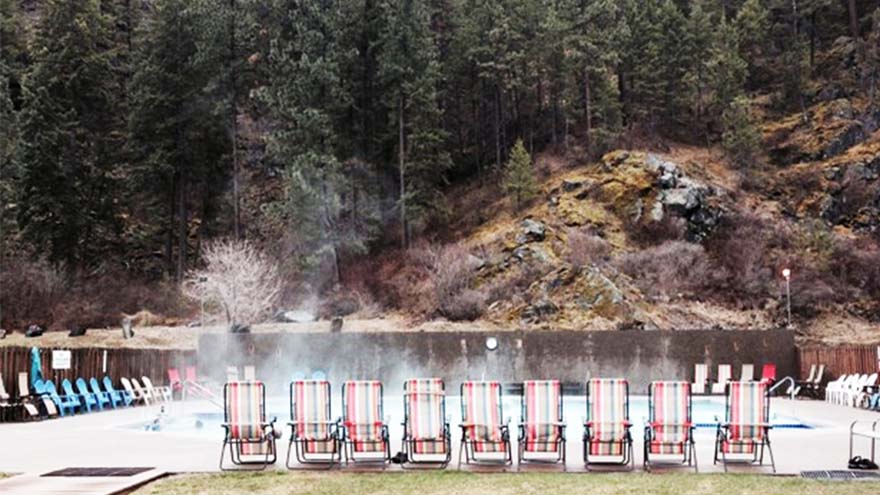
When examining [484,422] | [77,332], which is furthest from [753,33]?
[484,422]

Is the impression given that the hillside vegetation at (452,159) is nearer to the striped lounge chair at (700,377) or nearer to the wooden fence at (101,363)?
the striped lounge chair at (700,377)

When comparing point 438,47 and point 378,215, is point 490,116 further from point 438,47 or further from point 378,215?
point 378,215

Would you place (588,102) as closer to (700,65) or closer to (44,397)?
(700,65)

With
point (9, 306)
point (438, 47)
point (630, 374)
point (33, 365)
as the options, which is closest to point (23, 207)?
point (9, 306)

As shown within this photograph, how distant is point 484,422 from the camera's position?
30.5 ft

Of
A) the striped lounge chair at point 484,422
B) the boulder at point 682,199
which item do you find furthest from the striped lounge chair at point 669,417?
the boulder at point 682,199

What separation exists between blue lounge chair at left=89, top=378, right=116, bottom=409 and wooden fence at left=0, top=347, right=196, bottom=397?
18 centimetres

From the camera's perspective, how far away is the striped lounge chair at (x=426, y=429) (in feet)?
30.2

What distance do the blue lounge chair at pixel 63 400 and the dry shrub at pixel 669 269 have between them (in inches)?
797

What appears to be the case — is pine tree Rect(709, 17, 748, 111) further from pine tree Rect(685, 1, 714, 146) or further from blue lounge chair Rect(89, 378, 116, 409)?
blue lounge chair Rect(89, 378, 116, 409)

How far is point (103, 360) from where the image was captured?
773 inches

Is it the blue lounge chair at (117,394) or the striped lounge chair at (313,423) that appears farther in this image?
the blue lounge chair at (117,394)

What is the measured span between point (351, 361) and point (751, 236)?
18021mm

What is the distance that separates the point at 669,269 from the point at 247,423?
26.0 m
